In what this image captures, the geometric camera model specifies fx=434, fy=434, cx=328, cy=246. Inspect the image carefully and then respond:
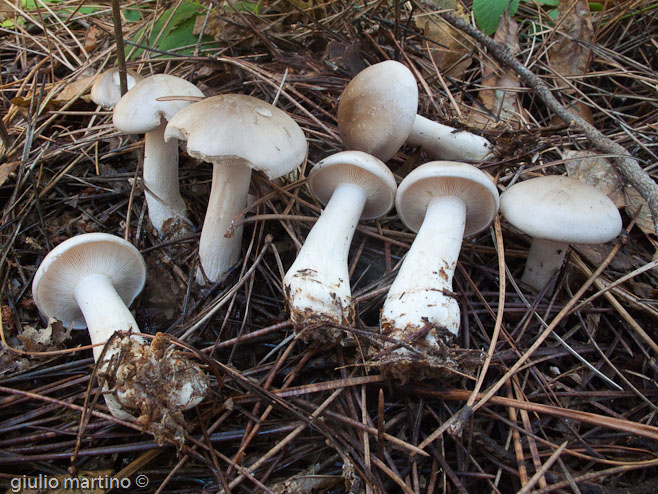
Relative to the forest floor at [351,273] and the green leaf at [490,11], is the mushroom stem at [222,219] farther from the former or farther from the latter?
the green leaf at [490,11]

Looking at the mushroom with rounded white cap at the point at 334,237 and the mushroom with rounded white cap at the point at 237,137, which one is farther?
the mushroom with rounded white cap at the point at 334,237

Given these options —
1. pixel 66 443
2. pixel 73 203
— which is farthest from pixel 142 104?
pixel 66 443

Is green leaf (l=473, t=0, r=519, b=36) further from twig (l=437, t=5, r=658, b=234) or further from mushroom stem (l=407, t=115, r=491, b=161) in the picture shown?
mushroom stem (l=407, t=115, r=491, b=161)

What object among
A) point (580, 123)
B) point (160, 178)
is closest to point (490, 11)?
point (580, 123)

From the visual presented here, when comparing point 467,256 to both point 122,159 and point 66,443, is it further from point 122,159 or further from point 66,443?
point 122,159

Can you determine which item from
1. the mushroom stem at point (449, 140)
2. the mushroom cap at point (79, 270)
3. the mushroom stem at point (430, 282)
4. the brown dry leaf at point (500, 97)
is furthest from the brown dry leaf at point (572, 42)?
the mushroom cap at point (79, 270)

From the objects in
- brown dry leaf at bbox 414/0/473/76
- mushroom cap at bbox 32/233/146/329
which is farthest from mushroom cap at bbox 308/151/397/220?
brown dry leaf at bbox 414/0/473/76

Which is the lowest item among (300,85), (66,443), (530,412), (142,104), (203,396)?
(530,412)

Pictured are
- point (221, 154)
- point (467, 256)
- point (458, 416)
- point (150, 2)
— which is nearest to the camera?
point (458, 416)
